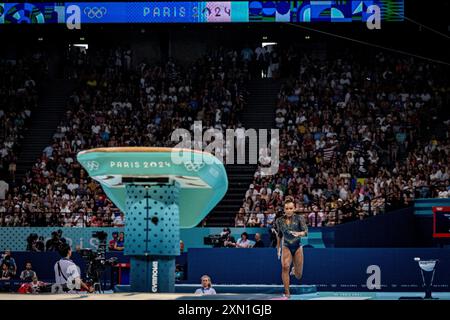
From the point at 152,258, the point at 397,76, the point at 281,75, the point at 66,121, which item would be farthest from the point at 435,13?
the point at 152,258

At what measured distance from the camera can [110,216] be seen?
967 inches

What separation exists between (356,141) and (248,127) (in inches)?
161

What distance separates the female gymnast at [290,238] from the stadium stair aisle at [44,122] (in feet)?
53.6

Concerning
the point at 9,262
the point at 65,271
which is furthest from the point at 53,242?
the point at 65,271

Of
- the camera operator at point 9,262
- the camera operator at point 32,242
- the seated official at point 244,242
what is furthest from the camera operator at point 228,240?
the camera operator at point 9,262

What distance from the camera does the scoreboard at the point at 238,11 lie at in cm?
2894

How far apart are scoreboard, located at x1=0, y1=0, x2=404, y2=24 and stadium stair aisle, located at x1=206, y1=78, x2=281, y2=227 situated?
3039 mm

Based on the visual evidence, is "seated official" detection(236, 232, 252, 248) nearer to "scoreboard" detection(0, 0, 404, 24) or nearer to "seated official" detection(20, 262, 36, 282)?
"seated official" detection(20, 262, 36, 282)

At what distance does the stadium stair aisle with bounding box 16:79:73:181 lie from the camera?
28969mm

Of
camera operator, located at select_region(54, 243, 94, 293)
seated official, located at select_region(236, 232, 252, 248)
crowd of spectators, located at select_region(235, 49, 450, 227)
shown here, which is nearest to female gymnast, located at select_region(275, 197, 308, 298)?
camera operator, located at select_region(54, 243, 94, 293)

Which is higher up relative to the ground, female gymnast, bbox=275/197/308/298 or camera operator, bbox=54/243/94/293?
female gymnast, bbox=275/197/308/298
